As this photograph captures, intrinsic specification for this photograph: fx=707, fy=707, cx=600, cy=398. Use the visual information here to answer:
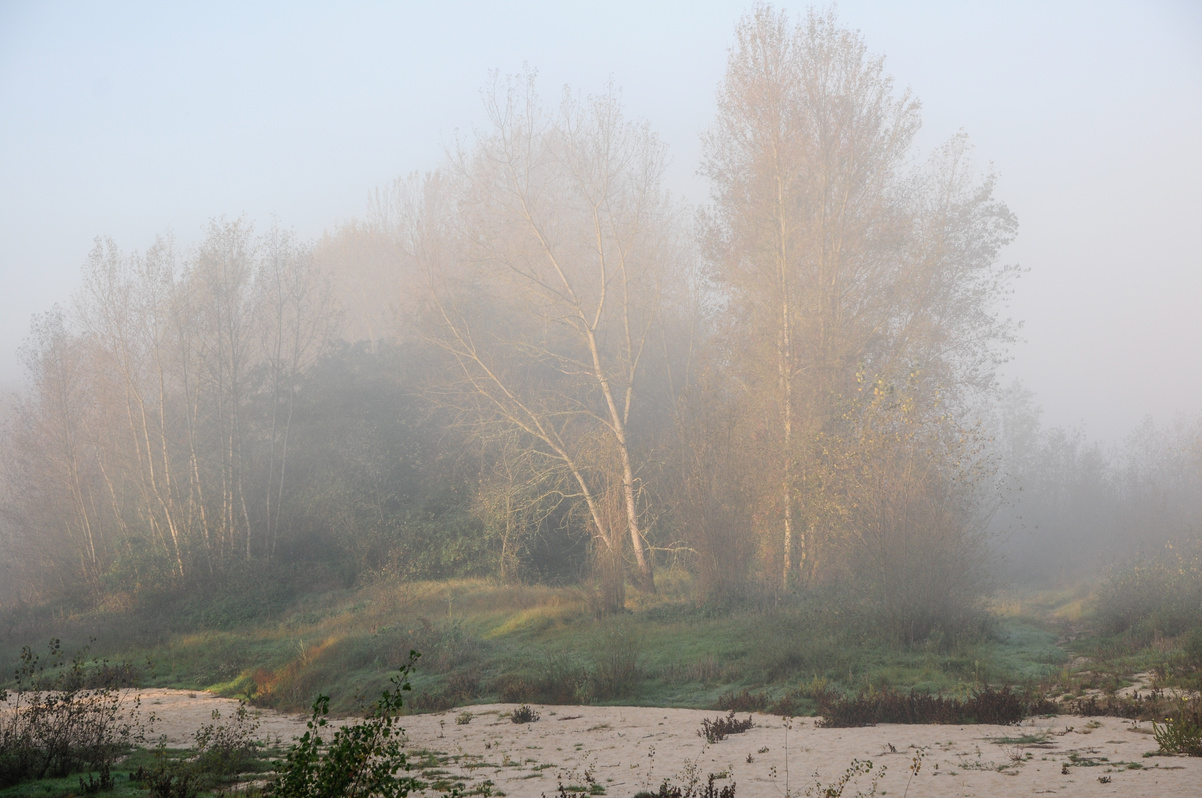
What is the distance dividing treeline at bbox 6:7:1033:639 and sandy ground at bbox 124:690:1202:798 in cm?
494

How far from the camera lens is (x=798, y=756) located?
6980 mm

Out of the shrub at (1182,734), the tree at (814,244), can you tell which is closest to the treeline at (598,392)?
the tree at (814,244)

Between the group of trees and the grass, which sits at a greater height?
the group of trees

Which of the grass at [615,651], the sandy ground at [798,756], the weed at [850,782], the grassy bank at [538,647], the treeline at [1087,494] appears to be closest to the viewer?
the weed at [850,782]

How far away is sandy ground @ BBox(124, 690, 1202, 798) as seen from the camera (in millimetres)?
5512

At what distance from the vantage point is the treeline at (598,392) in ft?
55.0

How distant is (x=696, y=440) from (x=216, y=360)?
765 inches

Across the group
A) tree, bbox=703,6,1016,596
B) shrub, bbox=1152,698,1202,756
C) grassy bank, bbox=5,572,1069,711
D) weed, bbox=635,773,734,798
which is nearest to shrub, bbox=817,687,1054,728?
grassy bank, bbox=5,572,1069,711

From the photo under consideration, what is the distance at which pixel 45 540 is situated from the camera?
29.4 metres

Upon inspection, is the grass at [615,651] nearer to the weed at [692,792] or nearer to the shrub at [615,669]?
the shrub at [615,669]

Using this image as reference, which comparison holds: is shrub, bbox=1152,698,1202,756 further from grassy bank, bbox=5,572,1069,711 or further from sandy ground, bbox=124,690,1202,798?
grassy bank, bbox=5,572,1069,711

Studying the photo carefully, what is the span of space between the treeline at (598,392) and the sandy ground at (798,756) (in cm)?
494

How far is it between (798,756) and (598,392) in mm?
20751

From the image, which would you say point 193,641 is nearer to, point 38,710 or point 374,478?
point 374,478
